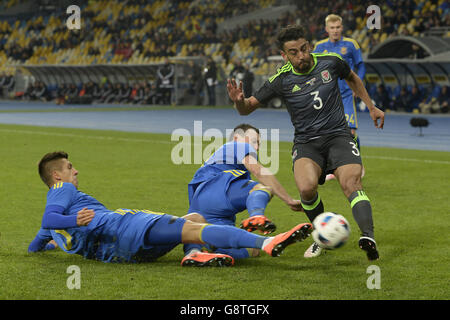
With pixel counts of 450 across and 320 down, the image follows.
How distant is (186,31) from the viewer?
4247 centimetres

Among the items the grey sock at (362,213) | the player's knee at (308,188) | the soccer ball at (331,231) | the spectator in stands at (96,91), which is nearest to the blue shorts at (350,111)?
the player's knee at (308,188)

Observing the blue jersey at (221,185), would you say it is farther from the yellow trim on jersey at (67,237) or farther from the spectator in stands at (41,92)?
the spectator in stands at (41,92)

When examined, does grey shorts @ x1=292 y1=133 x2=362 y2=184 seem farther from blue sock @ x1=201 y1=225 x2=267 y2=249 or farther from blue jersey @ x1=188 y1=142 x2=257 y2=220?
blue sock @ x1=201 y1=225 x2=267 y2=249

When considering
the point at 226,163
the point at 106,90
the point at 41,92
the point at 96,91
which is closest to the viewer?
the point at 226,163

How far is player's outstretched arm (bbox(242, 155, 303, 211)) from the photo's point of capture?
5738mm

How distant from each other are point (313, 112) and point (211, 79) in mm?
28138

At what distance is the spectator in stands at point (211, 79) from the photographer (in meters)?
33.6

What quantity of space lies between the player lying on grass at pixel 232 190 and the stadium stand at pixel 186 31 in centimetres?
2079

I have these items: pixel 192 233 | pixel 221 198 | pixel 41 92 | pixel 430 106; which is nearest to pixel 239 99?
pixel 221 198

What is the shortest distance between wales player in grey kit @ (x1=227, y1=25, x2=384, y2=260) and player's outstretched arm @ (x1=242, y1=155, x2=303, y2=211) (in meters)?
0.16

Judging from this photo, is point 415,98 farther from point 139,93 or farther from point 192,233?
point 192,233

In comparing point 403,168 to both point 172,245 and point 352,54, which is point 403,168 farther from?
point 172,245

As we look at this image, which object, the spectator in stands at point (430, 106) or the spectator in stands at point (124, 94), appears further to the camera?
the spectator in stands at point (124, 94)
